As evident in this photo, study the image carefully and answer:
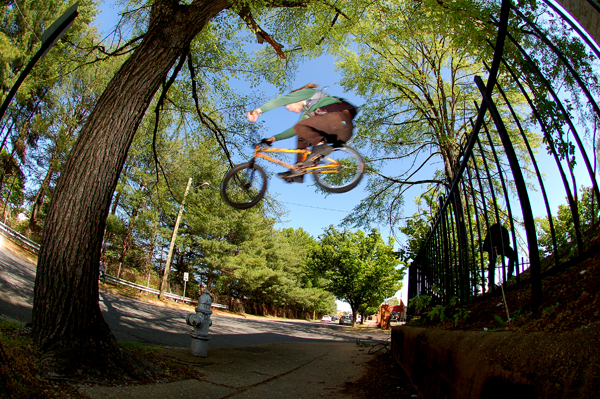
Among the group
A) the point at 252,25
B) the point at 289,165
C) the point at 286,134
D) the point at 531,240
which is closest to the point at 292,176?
the point at 289,165

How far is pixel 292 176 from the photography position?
507 centimetres

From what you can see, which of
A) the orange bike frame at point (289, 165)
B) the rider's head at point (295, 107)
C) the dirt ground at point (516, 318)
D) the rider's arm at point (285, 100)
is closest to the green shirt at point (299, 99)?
the rider's arm at point (285, 100)

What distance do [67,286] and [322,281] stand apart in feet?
139

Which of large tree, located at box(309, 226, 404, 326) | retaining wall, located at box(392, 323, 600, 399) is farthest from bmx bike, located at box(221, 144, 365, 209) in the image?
large tree, located at box(309, 226, 404, 326)

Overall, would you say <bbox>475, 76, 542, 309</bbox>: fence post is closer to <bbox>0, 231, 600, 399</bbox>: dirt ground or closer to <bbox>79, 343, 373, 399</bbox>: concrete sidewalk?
<bbox>0, 231, 600, 399</bbox>: dirt ground

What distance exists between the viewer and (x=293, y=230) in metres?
51.0

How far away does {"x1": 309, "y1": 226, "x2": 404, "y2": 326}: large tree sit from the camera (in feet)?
88.8

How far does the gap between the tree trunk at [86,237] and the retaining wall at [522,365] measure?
2822 mm

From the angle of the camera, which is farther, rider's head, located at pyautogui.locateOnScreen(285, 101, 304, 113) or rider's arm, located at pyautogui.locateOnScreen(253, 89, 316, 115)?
rider's head, located at pyautogui.locateOnScreen(285, 101, 304, 113)

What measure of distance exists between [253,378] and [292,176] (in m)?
2.83

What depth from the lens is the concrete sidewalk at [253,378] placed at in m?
2.65

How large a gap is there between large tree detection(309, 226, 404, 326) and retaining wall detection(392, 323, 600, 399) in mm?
25738

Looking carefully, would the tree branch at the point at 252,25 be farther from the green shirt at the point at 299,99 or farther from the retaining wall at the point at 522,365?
the retaining wall at the point at 522,365

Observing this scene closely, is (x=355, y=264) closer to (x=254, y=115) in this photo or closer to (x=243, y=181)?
(x=243, y=181)
